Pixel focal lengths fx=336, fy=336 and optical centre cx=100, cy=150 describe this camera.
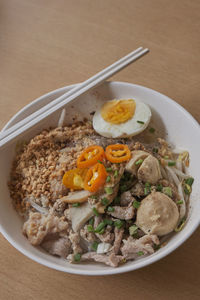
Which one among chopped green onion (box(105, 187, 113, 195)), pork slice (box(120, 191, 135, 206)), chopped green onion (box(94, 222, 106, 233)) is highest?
chopped green onion (box(105, 187, 113, 195))

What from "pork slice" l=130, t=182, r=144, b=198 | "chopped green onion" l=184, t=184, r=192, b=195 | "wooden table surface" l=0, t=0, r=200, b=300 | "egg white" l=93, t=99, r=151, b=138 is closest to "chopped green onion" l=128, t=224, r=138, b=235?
"pork slice" l=130, t=182, r=144, b=198

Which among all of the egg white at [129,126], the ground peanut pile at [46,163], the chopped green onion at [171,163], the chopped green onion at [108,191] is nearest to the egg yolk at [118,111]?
the egg white at [129,126]

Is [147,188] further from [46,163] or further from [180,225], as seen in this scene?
[46,163]

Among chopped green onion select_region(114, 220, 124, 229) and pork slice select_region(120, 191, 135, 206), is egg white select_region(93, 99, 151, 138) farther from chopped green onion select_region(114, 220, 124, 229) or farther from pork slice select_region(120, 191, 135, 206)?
chopped green onion select_region(114, 220, 124, 229)

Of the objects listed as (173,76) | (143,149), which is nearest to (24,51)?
(173,76)

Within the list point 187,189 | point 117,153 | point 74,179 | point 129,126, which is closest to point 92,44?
point 129,126

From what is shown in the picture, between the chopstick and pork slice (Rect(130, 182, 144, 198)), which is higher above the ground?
the chopstick

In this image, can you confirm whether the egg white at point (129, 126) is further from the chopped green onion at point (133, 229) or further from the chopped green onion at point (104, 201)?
the chopped green onion at point (133, 229)
